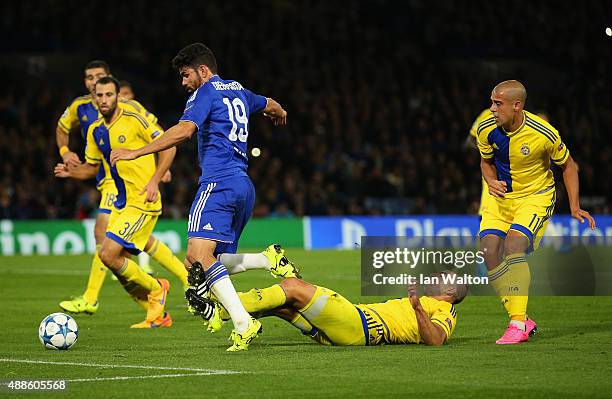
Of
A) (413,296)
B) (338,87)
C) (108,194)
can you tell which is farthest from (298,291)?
(338,87)

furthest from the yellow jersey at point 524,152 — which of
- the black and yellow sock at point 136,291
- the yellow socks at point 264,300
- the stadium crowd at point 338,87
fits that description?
the stadium crowd at point 338,87

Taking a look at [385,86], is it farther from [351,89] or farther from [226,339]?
[226,339]

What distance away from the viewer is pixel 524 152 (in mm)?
10133

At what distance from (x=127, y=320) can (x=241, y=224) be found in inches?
125

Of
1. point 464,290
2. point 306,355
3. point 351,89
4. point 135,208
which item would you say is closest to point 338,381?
point 306,355

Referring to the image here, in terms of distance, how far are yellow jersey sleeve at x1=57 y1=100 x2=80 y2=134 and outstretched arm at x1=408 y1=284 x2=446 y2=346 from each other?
5804mm

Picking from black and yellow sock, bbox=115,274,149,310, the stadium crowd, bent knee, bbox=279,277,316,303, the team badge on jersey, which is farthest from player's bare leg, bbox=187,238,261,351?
the stadium crowd

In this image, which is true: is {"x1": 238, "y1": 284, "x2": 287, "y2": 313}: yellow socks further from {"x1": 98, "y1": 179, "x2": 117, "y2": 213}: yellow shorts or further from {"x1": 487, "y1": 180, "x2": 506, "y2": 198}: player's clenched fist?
{"x1": 98, "y1": 179, "x2": 117, "y2": 213}: yellow shorts

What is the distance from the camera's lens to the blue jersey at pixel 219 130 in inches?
364

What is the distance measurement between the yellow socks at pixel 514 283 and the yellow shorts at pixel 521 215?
237mm

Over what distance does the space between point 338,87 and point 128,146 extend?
61.5 ft

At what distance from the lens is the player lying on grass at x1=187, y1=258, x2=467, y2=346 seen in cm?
883

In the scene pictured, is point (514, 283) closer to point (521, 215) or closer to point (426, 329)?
point (521, 215)

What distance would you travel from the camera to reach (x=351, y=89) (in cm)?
3053
